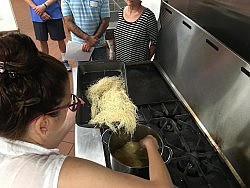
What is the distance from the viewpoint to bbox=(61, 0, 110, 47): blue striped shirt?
1832 mm

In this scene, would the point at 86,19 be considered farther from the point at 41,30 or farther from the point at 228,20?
the point at 228,20

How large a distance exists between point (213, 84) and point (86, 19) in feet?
4.10

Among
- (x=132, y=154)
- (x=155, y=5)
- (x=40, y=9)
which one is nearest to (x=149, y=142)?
(x=132, y=154)

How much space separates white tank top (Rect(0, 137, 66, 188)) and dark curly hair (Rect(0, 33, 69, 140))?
4cm

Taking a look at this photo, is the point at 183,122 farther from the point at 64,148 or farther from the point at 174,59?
the point at 64,148

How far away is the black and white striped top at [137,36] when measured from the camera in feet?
5.00

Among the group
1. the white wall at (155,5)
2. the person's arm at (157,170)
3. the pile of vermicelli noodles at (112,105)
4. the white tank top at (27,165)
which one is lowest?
the pile of vermicelli noodles at (112,105)

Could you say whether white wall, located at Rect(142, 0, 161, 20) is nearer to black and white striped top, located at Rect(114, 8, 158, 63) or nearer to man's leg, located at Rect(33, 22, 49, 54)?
black and white striped top, located at Rect(114, 8, 158, 63)

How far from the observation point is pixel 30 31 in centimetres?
400

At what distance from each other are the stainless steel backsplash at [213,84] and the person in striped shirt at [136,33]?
16 cm

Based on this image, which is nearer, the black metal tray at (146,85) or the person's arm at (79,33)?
the black metal tray at (146,85)

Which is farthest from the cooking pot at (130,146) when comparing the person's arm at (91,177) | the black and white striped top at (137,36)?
the black and white striped top at (137,36)

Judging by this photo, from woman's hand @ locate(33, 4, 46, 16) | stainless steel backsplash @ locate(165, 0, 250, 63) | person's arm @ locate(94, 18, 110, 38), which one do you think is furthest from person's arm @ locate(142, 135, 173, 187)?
woman's hand @ locate(33, 4, 46, 16)

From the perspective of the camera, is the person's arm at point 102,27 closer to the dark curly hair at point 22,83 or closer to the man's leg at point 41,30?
the man's leg at point 41,30
